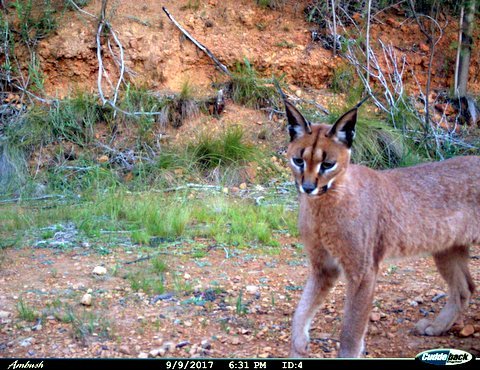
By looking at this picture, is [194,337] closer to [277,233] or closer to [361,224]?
[361,224]

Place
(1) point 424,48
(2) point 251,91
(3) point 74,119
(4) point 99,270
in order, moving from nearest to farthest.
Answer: (4) point 99,270 < (3) point 74,119 < (2) point 251,91 < (1) point 424,48

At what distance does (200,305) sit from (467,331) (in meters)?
2.18

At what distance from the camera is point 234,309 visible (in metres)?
5.68

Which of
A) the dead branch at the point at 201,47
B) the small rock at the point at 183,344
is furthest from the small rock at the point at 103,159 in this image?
the small rock at the point at 183,344

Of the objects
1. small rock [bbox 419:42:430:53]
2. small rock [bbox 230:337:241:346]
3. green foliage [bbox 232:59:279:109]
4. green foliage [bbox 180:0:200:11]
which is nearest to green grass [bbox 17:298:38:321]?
small rock [bbox 230:337:241:346]

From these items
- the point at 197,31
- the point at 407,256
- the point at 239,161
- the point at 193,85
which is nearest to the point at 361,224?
the point at 407,256

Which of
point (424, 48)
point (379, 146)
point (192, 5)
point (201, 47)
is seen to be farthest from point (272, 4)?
point (379, 146)

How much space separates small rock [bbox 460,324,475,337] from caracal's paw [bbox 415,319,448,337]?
5.8 inches

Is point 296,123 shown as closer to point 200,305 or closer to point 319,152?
point 319,152

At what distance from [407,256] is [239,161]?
4762 mm

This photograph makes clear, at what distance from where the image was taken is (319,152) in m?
4.66

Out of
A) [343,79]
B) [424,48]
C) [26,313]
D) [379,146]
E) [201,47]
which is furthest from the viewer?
[424,48]

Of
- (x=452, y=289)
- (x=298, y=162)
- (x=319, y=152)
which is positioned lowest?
(x=452, y=289)

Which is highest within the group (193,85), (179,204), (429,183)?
(429,183)
